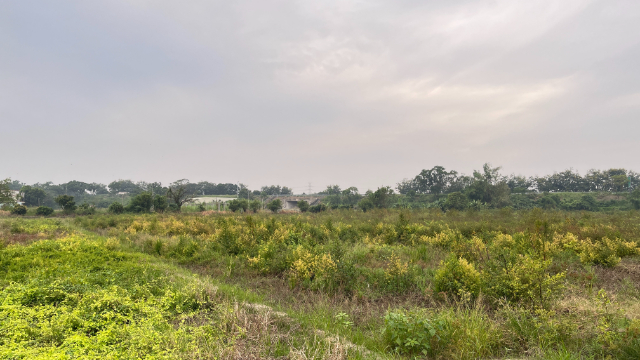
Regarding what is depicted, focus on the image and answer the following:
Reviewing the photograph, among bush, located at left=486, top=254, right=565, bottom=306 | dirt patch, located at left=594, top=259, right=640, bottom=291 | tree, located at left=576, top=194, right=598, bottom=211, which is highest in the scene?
bush, located at left=486, top=254, right=565, bottom=306

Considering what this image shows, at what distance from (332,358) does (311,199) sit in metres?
78.0

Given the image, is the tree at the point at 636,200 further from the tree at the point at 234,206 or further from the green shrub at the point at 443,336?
the tree at the point at 234,206

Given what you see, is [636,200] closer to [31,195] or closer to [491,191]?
[491,191]

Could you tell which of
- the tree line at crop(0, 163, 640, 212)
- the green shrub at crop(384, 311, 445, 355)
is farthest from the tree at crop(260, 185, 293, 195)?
the green shrub at crop(384, 311, 445, 355)

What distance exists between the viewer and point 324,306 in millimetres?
5320

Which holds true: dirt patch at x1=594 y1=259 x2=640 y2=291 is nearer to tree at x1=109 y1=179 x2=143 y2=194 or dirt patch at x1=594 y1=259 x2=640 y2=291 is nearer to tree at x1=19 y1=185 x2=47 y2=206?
tree at x1=19 y1=185 x2=47 y2=206

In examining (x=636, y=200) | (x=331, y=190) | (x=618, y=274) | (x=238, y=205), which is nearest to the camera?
(x=618, y=274)

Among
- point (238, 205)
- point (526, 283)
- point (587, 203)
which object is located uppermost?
point (526, 283)

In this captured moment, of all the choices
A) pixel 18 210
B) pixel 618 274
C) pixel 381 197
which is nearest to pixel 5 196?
pixel 18 210

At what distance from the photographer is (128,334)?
145 inches

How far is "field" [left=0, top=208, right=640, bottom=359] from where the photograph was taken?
11.5 ft

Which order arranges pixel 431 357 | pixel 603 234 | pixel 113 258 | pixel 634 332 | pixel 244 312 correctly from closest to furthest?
pixel 634 332 < pixel 431 357 < pixel 244 312 < pixel 113 258 < pixel 603 234

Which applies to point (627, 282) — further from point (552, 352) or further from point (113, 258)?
point (113, 258)

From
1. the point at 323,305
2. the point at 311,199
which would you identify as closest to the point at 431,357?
the point at 323,305
